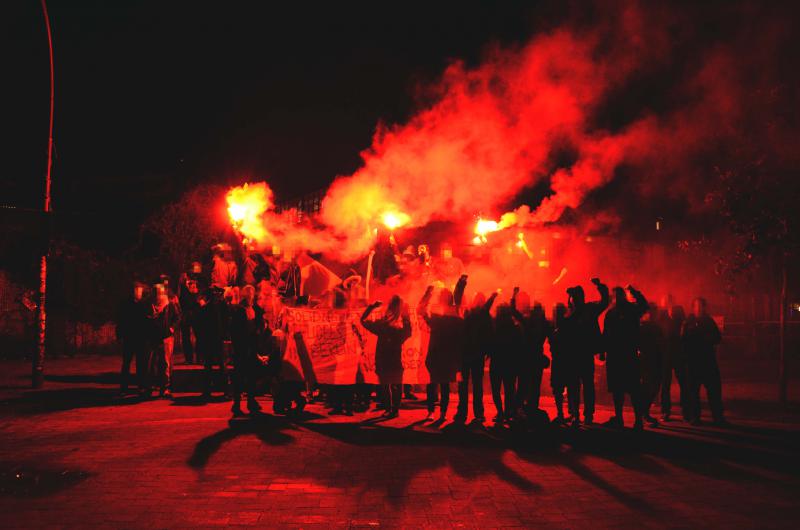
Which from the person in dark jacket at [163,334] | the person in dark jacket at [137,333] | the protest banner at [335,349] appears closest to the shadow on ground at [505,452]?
the protest banner at [335,349]

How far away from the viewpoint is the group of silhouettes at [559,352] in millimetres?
8383

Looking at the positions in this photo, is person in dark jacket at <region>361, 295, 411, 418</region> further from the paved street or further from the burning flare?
the burning flare

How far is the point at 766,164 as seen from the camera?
1017 cm

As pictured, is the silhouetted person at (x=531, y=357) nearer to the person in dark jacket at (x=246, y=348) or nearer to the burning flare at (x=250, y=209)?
the person in dark jacket at (x=246, y=348)

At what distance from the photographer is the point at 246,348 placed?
9336mm

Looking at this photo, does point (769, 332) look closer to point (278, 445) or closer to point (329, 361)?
point (329, 361)

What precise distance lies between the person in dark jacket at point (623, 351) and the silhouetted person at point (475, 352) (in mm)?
1682

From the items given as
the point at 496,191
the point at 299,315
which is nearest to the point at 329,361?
the point at 299,315

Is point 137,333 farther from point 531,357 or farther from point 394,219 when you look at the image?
point 531,357

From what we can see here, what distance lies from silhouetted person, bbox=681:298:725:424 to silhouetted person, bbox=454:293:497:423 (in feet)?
10.0

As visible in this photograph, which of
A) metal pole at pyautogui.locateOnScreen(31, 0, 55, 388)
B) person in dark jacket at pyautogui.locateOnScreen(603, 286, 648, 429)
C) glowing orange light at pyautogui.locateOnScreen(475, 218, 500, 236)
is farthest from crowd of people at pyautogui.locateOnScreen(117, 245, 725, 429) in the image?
glowing orange light at pyautogui.locateOnScreen(475, 218, 500, 236)

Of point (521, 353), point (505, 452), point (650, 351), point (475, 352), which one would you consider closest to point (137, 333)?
point (475, 352)

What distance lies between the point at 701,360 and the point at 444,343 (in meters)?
3.84

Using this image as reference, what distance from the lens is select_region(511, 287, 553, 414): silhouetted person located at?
8.58 meters
